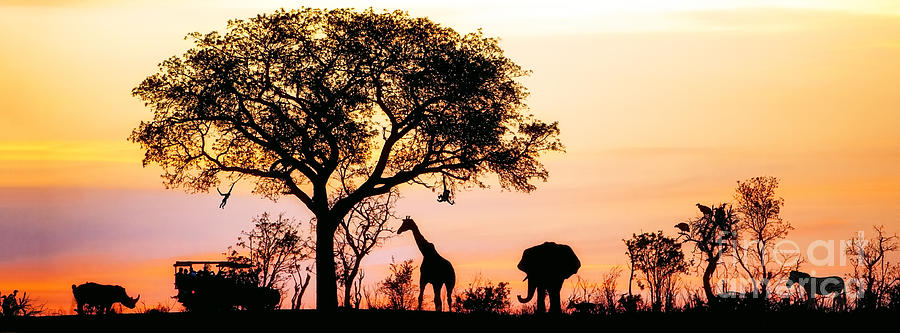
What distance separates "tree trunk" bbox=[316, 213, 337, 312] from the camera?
39406mm

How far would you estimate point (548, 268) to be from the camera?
1298 inches

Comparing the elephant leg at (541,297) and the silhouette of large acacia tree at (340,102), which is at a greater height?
the silhouette of large acacia tree at (340,102)

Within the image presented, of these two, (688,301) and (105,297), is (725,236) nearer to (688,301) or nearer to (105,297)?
(688,301)

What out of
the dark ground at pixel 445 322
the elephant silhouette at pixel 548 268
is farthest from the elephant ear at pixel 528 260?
the dark ground at pixel 445 322

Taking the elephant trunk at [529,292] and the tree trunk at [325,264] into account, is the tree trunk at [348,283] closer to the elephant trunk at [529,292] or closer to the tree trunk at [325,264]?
the tree trunk at [325,264]

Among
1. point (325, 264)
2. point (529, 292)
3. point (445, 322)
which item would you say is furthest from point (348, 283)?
point (445, 322)

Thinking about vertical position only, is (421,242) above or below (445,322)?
above

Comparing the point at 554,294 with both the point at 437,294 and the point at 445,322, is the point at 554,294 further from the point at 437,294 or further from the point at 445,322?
the point at 445,322

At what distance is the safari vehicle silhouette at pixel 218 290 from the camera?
33875mm

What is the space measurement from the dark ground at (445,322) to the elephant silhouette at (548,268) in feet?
18.4

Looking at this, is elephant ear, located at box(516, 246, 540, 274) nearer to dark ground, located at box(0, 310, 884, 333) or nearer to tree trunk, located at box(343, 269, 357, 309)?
dark ground, located at box(0, 310, 884, 333)

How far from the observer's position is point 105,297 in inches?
1532

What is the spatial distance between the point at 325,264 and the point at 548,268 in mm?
10289

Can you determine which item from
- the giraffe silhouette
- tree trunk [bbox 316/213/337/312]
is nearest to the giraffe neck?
the giraffe silhouette
